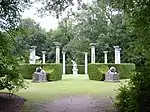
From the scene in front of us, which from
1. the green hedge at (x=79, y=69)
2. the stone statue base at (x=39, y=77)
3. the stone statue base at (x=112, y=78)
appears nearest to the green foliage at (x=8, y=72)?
the stone statue base at (x=39, y=77)

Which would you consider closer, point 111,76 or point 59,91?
point 59,91

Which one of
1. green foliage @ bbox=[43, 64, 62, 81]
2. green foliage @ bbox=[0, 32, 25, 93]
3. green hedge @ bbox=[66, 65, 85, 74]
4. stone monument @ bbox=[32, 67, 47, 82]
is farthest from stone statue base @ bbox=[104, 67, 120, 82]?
green hedge @ bbox=[66, 65, 85, 74]

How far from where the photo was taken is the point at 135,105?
606 centimetres

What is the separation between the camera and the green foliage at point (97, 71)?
854 inches

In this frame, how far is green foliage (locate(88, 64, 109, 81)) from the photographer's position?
21689 mm

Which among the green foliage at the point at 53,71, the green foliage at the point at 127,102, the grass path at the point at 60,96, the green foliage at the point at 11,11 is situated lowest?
the grass path at the point at 60,96

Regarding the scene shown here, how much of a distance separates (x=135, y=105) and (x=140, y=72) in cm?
115

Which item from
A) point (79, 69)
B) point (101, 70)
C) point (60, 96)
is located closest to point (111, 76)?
point (101, 70)

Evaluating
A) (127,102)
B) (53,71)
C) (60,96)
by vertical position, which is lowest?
(60,96)

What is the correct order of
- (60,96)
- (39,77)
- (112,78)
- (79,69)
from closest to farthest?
(60,96)
(39,77)
(112,78)
(79,69)

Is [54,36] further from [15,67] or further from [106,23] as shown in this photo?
[15,67]

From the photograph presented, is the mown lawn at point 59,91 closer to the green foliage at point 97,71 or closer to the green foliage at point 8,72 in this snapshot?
the green foliage at point 8,72

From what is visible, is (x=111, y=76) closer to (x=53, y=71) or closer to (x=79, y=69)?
(x=53, y=71)

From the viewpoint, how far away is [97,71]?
22047mm
